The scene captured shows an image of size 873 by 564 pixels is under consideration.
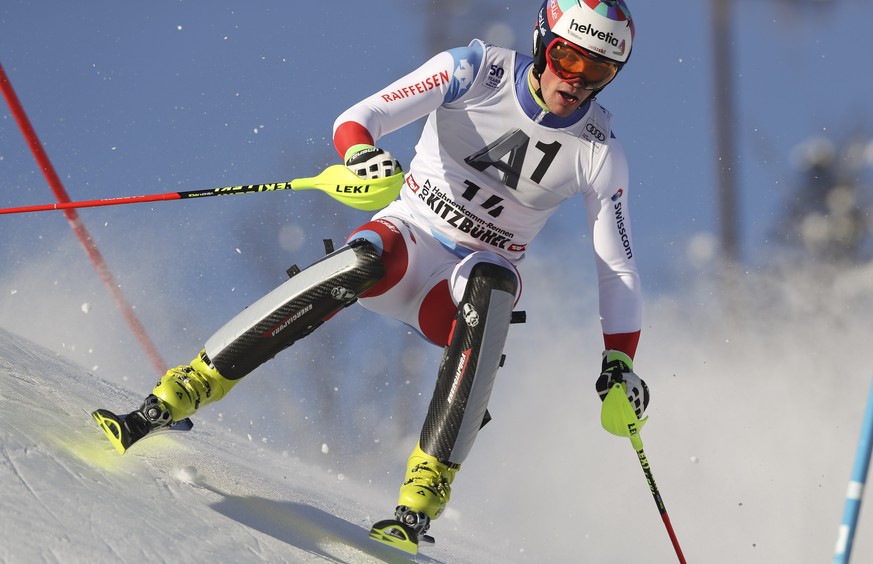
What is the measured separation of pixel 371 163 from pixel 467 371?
764 mm

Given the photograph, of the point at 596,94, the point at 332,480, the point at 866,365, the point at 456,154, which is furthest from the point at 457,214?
the point at 866,365

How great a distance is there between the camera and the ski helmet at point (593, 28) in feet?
11.9

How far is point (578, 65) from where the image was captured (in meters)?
3.66

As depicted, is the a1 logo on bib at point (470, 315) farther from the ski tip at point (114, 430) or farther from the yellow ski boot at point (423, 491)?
the ski tip at point (114, 430)

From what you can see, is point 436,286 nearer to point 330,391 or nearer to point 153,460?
point 153,460

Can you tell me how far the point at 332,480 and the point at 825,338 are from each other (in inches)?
318

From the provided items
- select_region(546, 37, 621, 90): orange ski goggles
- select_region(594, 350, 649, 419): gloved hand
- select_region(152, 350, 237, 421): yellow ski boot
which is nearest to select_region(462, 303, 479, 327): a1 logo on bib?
select_region(594, 350, 649, 419): gloved hand

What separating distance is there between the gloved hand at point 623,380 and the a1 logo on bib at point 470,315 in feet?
2.21

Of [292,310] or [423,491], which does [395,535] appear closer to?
[423,491]

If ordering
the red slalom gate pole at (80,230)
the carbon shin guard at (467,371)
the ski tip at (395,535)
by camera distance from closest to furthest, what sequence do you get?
the ski tip at (395,535) < the carbon shin guard at (467,371) < the red slalom gate pole at (80,230)

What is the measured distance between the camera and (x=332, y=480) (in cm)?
607

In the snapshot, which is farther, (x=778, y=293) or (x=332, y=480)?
(x=778, y=293)

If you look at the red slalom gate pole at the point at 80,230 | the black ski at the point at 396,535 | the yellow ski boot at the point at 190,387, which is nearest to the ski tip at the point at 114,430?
the yellow ski boot at the point at 190,387

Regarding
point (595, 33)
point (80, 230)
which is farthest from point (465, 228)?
point (80, 230)
